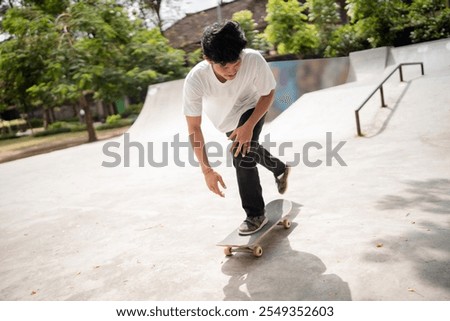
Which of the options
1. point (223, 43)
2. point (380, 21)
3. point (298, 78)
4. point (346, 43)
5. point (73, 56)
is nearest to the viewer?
point (223, 43)

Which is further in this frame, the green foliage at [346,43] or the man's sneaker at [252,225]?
the green foliage at [346,43]

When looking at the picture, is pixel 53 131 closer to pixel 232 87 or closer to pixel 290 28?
pixel 290 28

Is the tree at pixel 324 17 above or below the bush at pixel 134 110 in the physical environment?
above

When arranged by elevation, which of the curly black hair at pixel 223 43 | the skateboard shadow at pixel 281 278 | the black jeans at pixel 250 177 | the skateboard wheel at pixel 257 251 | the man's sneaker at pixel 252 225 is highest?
the curly black hair at pixel 223 43

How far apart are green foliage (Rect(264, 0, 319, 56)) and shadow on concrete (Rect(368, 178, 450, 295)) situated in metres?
15.4

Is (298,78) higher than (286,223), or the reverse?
(298,78)

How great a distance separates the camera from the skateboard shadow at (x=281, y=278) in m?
2.23

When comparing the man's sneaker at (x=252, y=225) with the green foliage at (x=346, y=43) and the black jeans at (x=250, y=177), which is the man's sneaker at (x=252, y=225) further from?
the green foliage at (x=346, y=43)

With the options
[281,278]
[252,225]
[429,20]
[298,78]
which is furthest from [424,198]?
[429,20]

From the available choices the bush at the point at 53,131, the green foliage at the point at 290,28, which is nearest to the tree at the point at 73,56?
the green foliage at the point at 290,28

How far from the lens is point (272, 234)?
3.32 m

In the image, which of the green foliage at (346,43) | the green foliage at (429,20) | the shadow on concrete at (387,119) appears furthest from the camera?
the green foliage at (346,43)

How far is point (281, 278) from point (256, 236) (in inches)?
20.7
